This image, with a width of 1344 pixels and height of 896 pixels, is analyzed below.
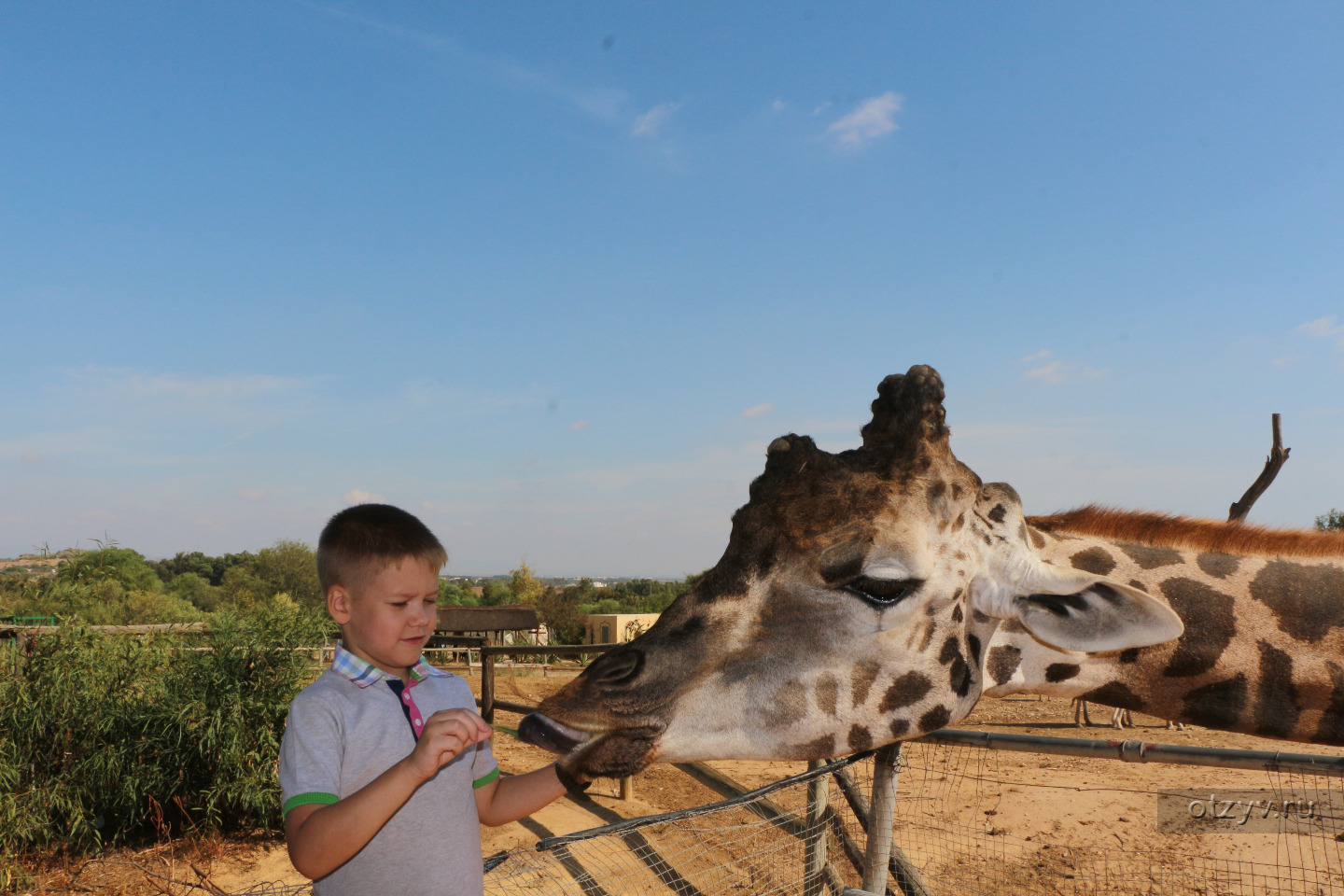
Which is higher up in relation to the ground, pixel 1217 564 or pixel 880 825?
pixel 1217 564

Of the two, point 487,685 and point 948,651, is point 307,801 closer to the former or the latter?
point 948,651

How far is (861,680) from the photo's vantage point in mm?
2166

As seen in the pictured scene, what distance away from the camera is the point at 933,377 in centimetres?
236

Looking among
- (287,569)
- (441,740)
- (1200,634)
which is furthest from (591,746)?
(287,569)

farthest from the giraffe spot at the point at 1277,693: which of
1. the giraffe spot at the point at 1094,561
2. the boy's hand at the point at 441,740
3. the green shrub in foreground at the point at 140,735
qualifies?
the green shrub in foreground at the point at 140,735

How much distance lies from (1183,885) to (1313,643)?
4079 mm

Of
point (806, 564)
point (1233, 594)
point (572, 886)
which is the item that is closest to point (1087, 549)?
point (1233, 594)

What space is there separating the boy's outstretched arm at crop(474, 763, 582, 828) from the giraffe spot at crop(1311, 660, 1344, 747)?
6.81 feet

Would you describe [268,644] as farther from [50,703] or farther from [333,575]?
[333,575]

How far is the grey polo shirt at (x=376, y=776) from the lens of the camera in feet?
5.51

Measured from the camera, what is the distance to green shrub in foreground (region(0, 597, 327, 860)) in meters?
6.62

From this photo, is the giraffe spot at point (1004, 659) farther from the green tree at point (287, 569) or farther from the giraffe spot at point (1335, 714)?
the green tree at point (287, 569)

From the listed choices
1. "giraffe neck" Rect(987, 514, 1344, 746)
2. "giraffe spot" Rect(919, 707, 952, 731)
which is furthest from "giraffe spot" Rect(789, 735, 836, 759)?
"giraffe neck" Rect(987, 514, 1344, 746)

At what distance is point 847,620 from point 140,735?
298 inches
